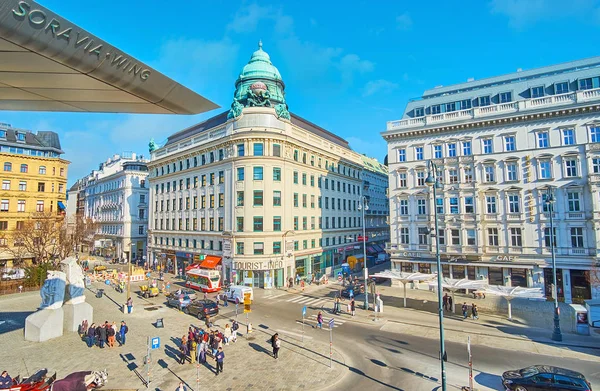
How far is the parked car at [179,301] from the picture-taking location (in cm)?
3115

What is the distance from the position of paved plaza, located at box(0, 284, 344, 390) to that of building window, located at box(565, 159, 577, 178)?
101 feet

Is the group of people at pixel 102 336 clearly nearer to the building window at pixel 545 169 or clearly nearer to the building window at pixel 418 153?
the building window at pixel 418 153

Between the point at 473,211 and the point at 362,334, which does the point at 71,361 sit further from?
the point at 473,211

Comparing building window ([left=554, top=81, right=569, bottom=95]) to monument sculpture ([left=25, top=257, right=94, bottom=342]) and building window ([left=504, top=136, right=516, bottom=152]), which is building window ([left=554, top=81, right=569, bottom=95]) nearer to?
building window ([left=504, top=136, right=516, bottom=152])

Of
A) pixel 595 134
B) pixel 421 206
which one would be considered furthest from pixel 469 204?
pixel 595 134

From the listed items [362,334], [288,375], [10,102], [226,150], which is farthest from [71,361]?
[226,150]

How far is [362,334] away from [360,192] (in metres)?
45.1

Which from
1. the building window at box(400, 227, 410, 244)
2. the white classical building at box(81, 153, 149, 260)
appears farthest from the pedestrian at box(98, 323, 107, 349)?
the white classical building at box(81, 153, 149, 260)

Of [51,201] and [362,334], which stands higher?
[51,201]

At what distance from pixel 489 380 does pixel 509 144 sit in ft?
93.4

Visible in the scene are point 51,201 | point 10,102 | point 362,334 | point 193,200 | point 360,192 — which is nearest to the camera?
point 10,102

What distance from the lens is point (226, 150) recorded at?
45.4 m

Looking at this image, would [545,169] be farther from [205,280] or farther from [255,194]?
[205,280]

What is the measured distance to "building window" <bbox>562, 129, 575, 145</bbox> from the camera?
33.8 m
